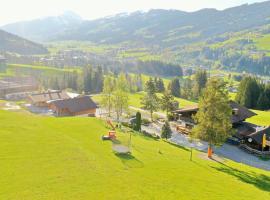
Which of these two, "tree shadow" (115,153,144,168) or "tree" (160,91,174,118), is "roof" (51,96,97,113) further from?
"tree shadow" (115,153,144,168)

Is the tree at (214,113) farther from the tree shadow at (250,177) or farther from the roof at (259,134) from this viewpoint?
the roof at (259,134)

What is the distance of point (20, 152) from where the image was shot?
31.7m

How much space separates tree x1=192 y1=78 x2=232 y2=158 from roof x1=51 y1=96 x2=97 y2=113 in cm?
4259

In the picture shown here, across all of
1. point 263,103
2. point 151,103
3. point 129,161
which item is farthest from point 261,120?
point 129,161

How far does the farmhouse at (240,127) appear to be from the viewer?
65250 millimetres

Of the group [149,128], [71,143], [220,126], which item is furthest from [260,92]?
[71,143]

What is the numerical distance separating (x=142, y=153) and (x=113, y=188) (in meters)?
12.7

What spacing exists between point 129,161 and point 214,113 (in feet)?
68.5

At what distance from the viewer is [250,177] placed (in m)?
42.0

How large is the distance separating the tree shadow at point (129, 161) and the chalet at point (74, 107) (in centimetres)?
5123

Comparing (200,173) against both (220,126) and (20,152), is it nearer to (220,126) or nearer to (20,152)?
(220,126)

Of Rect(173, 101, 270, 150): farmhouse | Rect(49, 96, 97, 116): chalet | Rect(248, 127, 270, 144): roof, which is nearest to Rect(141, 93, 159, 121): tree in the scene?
Rect(173, 101, 270, 150): farmhouse

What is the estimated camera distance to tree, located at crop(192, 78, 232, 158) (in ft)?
162

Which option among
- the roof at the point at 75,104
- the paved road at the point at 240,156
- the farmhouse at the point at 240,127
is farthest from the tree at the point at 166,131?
the roof at the point at 75,104
